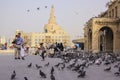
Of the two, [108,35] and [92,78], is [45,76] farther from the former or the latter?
[108,35]

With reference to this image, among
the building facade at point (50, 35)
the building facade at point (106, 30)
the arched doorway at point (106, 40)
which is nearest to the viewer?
the building facade at point (106, 30)

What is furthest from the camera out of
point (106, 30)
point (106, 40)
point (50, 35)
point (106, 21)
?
point (50, 35)

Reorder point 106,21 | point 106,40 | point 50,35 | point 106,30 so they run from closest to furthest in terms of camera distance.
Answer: point 106,21
point 106,30
point 106,40
point 50,35

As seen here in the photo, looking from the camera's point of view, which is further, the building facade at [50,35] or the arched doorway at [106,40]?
the building facade at [50,35]

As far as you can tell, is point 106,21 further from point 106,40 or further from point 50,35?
point 50,35

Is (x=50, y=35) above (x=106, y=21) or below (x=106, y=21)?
above

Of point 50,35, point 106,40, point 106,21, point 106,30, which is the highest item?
point 50,35

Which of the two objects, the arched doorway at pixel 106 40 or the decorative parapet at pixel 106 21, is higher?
the decorative parapet at pixel 106 21

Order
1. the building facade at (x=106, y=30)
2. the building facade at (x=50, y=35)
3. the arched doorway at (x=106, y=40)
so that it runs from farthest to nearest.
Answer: the building facade at (x=50, y=35) < the arched doorway at (x=106, y=40) < the building facade at (x=106, y=30)

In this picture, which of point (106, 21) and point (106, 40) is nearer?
point (106, 21)

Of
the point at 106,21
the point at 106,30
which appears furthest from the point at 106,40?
the point at 106,21

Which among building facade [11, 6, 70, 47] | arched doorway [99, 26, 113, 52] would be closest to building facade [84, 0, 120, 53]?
arched doorway [99, 26, 113, 52]

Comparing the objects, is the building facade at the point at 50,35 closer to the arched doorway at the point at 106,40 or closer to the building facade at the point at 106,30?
the arched doorway at the point at 106,40

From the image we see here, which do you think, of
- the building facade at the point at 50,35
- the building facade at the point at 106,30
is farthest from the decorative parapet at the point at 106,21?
the building facade at the point at 50,35
